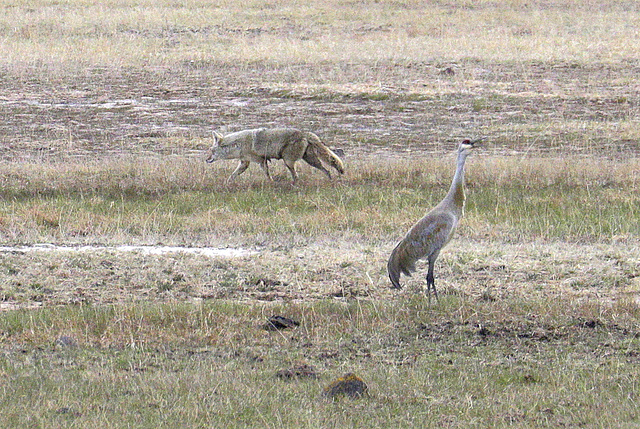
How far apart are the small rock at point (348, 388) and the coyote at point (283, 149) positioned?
9606 millimetres

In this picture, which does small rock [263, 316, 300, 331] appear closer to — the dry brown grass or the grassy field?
the grassy field

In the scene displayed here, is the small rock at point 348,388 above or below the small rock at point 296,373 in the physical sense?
above

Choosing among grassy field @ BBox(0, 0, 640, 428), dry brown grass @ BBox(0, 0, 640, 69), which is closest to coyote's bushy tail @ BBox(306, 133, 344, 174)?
grassy field @ BBox(0, 0, 640, 428)

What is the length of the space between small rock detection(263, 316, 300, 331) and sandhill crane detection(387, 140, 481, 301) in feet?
3.48

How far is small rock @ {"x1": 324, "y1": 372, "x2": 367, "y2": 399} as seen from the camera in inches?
233

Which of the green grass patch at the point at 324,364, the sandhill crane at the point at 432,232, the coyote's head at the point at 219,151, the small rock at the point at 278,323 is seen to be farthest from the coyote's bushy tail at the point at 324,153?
→ the small rock at the point at 278,323

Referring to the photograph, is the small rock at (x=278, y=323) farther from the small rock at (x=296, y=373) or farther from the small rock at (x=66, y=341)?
the small rock at (x=66, y=341)

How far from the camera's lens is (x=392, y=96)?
2438 cm

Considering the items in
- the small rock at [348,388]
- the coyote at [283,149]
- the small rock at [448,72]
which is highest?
the small rock at [348,388]

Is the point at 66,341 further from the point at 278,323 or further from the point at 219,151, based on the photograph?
the point at 219,151

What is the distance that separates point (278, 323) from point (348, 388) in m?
1.96

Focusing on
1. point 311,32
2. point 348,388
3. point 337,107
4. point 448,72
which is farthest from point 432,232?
point 311,32

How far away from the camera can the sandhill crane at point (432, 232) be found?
8.20 m

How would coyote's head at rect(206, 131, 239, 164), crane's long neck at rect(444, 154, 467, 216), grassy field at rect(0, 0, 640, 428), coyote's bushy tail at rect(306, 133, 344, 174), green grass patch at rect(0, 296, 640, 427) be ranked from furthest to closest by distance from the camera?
coyote's head at rect(206, 131, 239, 164) → coyote's bushy tail at rect(306, 133, 344, 174) → crane's long neck at rect(444, 154, 467, 216) → grassy field at rect(0, 0, 640, 428) → green grass patch at rect(0, 296, 640, 427)
